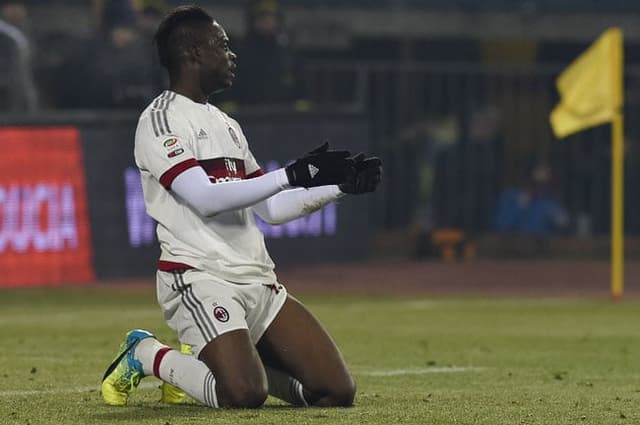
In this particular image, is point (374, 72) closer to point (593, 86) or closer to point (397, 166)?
point (397, 166)

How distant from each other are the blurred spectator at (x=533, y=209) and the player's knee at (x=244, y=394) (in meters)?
15.3

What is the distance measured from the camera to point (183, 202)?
7797mm

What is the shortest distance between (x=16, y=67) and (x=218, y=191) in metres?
11.7

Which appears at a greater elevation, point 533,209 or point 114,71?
point 114,71

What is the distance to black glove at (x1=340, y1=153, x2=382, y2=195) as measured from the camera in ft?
24.6

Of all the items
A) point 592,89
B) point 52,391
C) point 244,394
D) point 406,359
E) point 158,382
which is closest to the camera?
point 244,394

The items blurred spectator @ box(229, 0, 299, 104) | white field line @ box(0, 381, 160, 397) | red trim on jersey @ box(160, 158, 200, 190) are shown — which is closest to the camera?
red trim on jersey @ box(160, 158, 200, 190)

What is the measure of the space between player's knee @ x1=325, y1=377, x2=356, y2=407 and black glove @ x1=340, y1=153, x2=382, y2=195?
0.92 metres

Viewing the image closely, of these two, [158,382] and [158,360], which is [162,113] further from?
[158,382]

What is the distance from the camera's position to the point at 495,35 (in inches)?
1000

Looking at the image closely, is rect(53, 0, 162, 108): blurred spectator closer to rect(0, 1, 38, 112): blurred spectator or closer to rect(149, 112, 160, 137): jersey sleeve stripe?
rect(0, 1, 38, 112): blurred spectator

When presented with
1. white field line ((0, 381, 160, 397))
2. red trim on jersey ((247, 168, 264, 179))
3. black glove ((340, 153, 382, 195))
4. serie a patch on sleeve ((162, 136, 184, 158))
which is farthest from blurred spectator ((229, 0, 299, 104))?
black glove ((340, 153, 382, 195))

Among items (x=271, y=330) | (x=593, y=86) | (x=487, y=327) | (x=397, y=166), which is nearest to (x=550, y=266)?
(x=397, y=166)

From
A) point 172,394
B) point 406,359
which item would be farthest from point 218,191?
point 406,359
